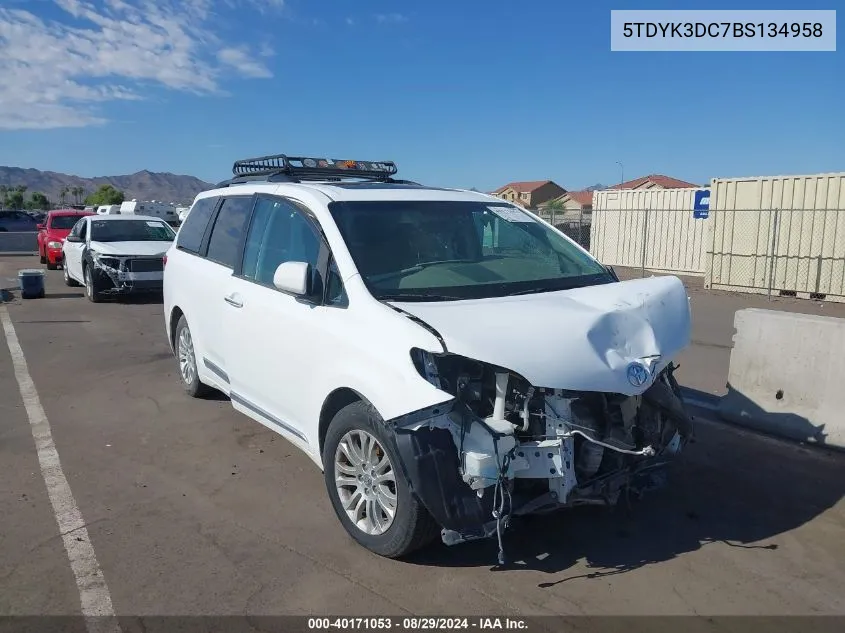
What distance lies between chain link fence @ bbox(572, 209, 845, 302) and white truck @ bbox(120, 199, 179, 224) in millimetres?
16432

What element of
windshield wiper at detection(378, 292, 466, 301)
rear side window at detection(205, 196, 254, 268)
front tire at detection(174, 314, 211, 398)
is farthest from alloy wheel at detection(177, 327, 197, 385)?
windshield wiper at detection(378, 292, 466, 301)

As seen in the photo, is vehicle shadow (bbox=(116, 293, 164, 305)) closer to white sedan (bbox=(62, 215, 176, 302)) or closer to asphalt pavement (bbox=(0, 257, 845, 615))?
white sedan (bbox=(62, 215, 176, 302))

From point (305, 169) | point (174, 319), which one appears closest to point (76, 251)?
point (174, 319)

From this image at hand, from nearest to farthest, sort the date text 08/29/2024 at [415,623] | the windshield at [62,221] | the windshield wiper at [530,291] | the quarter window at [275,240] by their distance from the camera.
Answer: the date text 08/29/2024 at [415,623] → the windshield wiper at [530,291] → the quarter window at [275,240] → the windshield at [62,221]

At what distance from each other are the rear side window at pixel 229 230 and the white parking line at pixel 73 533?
1.90 metres

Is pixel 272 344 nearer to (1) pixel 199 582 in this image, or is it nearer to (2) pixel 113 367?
(1) pixel 199 582

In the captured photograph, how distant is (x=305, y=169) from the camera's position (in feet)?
20.2

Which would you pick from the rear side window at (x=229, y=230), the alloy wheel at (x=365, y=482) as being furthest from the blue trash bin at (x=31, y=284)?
the alloy wheel at (x=365, y=482)

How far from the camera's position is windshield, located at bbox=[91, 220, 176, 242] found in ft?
48.7

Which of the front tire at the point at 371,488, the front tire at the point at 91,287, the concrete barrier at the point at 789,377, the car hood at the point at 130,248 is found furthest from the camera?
the front tire at the point at 91,287

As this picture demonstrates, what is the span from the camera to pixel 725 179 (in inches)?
709

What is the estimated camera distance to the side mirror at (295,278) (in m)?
4.11

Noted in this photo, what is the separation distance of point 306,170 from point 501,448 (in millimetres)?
3594

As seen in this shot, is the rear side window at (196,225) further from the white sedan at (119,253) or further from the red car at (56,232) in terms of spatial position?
the red car at (56,232)
